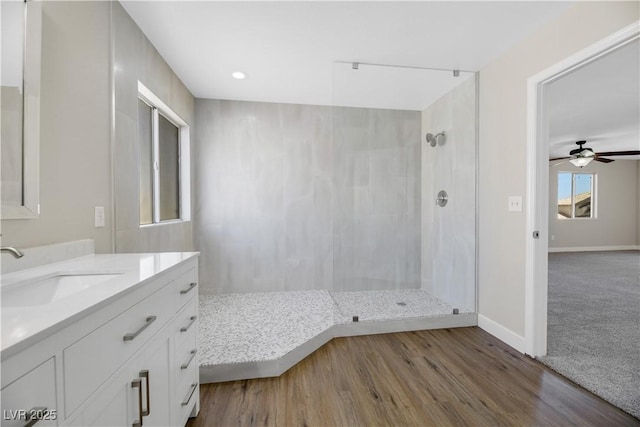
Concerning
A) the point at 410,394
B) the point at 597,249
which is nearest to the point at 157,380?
the point at 410,394

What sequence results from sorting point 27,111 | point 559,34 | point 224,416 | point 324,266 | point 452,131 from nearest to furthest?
1. point 27,111
2. point 224,416
3. point 559,34
4. point 452,131
5. point 324,266

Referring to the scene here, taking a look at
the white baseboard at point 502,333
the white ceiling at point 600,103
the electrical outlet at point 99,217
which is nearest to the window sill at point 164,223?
the electrical outlet at point 99,217

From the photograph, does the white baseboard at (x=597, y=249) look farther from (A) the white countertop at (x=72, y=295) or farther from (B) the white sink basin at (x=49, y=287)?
(B) the white sink basin at (x=49, y=287)

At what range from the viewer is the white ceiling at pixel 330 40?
5.75ft

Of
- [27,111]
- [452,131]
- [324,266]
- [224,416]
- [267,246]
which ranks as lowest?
[224,416]

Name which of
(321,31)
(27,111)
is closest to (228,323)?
(27,111)

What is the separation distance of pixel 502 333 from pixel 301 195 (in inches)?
94.0

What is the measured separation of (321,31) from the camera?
6.47ft

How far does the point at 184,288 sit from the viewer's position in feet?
4.27

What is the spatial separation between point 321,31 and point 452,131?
1748 millimetres

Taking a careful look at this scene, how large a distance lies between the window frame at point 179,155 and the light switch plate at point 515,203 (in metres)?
2.80

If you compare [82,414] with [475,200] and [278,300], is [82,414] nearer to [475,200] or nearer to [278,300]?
[278,300]

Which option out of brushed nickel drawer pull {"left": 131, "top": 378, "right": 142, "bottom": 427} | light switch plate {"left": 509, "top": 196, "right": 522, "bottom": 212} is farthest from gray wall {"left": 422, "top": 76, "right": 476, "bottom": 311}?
brushed nickel drawer pull {"left": 131, "top": 378, "right": 142, "bottom": 427}

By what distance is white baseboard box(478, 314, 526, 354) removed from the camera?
2127mm
